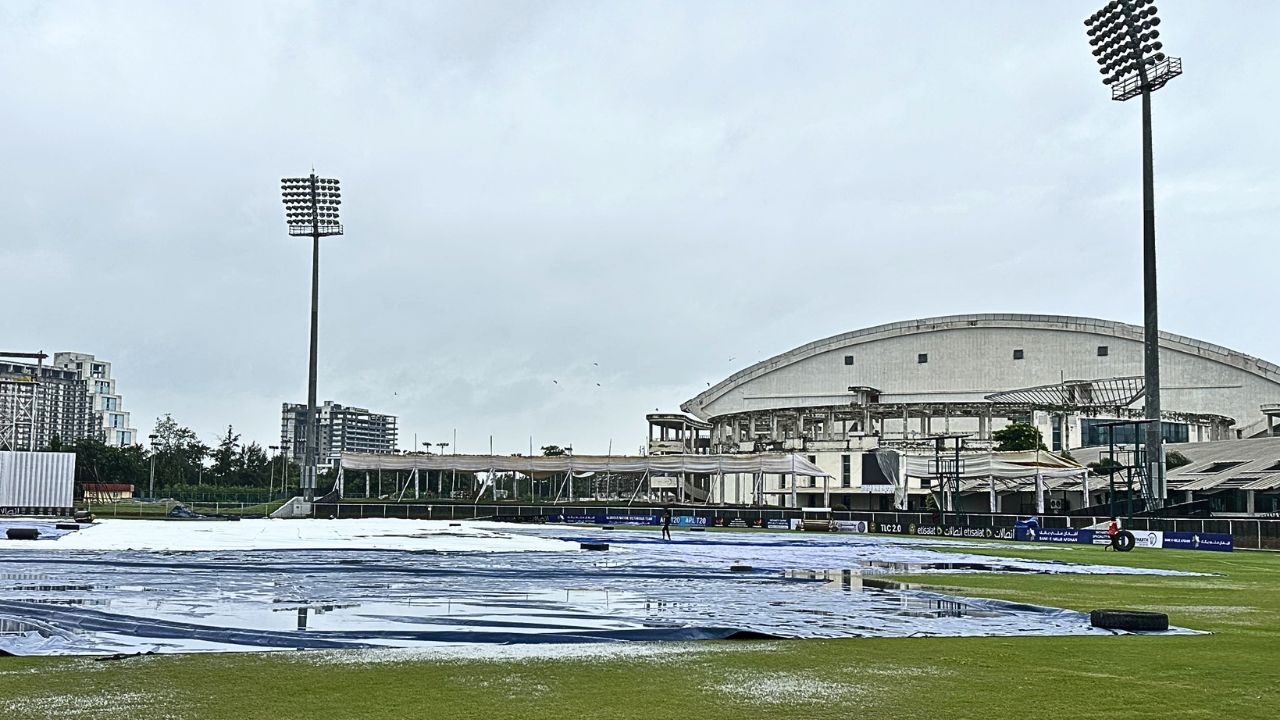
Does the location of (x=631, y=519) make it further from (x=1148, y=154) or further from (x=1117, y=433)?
(x=1117, y=433)

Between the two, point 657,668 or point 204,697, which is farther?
point 657,668

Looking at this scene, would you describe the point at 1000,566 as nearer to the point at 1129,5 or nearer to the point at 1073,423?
the point at 1129,5

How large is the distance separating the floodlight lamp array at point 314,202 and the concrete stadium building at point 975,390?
4724 centimetres

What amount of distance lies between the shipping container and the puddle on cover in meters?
51.4

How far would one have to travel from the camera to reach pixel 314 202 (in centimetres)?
8412


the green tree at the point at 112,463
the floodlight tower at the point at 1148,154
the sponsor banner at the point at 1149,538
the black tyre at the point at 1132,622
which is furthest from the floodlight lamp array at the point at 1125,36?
the green tree at the point at 112,463

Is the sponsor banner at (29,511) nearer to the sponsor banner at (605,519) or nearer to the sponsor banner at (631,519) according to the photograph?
the sponsor banner at (605,519)

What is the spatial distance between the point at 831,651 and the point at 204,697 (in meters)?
6.74

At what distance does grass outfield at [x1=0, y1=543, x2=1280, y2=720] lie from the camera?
10.0 m

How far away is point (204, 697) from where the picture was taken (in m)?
10.3

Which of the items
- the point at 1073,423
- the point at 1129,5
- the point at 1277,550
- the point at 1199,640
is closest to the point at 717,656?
the point at 1199,640

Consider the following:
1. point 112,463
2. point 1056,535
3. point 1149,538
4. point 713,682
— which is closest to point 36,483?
point 1056,535

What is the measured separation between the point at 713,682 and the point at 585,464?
9446 cm

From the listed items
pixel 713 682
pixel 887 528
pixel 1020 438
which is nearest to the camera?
pixel 713 682
